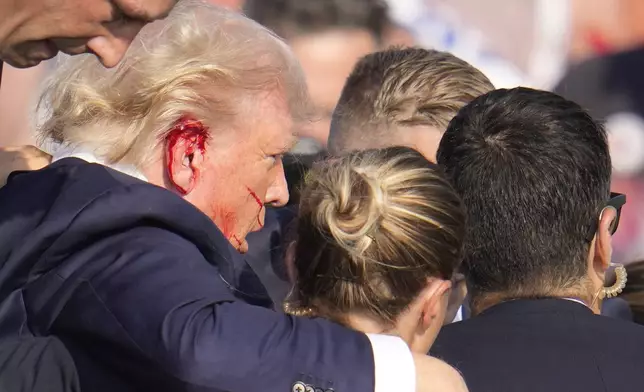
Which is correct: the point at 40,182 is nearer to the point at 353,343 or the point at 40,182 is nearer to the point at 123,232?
the point at 123,232

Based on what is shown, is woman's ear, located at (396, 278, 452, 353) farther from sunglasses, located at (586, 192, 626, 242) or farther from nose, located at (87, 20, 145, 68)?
nose, located at (87, 20, 145, 68)

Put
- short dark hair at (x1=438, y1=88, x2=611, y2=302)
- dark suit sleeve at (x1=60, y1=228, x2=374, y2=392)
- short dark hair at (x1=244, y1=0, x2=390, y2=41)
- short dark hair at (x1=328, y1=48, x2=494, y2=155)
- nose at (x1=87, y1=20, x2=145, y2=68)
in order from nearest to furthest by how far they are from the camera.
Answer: nose at (x1=87, y1=20, x2=145, y2=68) < dark suit sleeve at (x1=60, y1=228, x2=374, y2=392) < short dark hair at (x1=438, y1=88, x2=611, y2=302) < short dark hair at (x1=328, y1=48, x2=494, y2=155) < short dark hair at (x1=244, y1=0, x2=390, y2=41)

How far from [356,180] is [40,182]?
490 mm

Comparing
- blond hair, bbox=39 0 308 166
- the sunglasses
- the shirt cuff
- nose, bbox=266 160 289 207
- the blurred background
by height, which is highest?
blond hair, bbox=39 0 308 166

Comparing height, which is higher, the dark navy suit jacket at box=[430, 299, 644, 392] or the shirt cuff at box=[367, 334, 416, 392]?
the shirt cuff at box=[367, 334, 416, 392]

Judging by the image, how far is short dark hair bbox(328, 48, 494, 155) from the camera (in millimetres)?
2586

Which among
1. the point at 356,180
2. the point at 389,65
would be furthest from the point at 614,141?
the point at 356,180

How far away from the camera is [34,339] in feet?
4.97

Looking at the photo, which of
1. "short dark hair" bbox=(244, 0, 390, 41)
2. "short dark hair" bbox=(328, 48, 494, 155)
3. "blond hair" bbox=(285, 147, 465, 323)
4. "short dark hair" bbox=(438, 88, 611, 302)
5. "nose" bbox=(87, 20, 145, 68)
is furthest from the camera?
"short dark hair" bbox=(244, 0, 390, 41)

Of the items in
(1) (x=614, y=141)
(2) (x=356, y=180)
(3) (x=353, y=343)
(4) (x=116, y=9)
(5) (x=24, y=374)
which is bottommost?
(1) (x=614, y=141)

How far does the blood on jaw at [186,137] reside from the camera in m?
1.88

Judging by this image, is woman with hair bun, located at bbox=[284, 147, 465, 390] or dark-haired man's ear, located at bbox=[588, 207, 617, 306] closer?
woman with hair bun, located at bbox=[284, 147, 465, 390]

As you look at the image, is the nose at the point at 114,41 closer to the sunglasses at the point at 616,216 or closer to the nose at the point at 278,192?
the nose at the point at 278,192

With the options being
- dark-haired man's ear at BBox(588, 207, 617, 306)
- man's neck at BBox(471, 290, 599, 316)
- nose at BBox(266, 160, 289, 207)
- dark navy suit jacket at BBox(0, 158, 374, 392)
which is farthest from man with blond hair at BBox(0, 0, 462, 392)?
dark-haired man's ear at BBox(588, 207, 617, 306)
